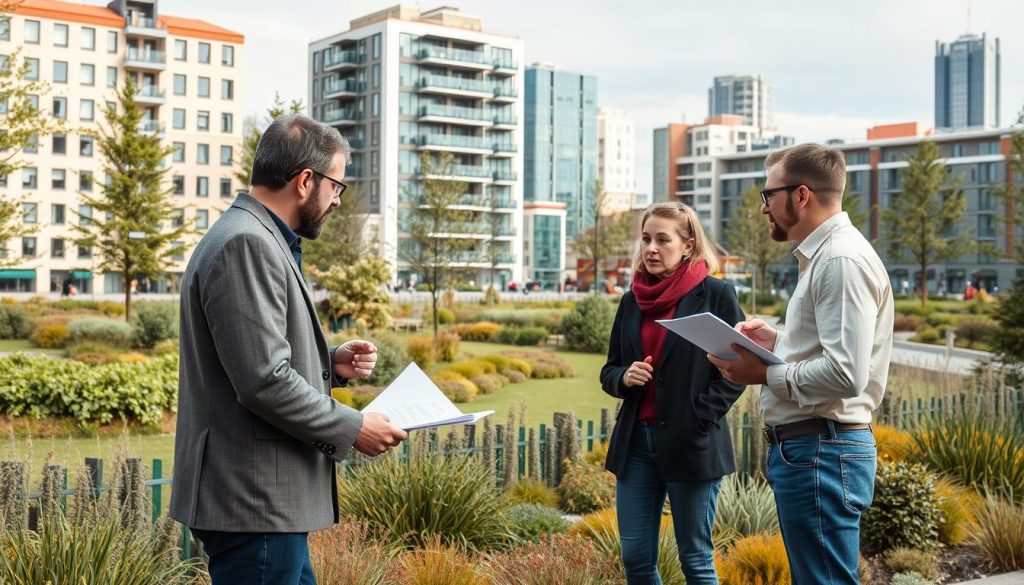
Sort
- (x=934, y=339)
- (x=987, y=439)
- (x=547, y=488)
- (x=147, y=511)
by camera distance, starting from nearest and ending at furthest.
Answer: (x=147, y=511) → (x=987, y=439) → (x=547, y=488) → (x=934, y=339)

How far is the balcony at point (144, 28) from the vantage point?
76625 mm

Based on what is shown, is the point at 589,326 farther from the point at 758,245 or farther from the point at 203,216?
the point at 203,216

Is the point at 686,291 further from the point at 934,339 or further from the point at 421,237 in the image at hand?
the point at 934,339

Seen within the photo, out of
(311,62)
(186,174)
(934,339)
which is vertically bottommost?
(934,339)

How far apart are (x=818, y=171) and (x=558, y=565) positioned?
2297 mm

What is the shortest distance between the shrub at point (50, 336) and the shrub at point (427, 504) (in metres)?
21.0

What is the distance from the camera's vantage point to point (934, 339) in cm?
3322

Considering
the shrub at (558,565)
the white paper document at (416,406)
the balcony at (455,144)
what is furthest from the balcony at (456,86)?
the white paper document at (416,406)

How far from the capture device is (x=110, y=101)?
67938mm

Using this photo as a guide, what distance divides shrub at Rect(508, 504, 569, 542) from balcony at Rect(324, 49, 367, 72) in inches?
3467

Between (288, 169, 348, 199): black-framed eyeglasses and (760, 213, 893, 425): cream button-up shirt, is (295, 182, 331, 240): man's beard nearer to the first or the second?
(288, 169, 348, 199): black-framed eyeglasses

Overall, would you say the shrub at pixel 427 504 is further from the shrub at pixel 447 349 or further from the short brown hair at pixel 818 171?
the shrub at pixel 447 349

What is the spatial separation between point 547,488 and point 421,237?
75.5 feet

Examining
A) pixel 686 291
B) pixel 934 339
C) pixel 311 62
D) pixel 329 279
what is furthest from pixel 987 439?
pixel 311 62
